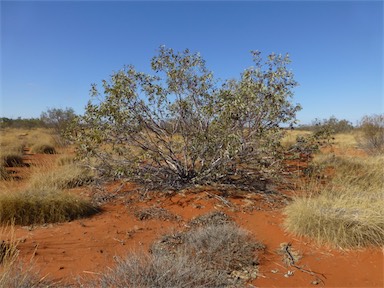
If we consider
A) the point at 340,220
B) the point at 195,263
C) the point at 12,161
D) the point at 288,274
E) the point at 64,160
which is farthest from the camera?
the point at 12,161

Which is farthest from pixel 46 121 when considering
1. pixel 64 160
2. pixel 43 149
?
pixel 64 160

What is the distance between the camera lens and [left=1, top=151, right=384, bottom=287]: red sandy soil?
3627 millimetres

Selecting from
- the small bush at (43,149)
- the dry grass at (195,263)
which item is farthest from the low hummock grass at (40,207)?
the small bush at (43,149)

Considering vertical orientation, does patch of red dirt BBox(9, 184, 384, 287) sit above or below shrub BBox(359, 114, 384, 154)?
below

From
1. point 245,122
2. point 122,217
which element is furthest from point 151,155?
point 245,122

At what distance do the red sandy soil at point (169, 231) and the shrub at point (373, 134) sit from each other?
426 inches

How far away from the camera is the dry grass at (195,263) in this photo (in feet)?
9.99

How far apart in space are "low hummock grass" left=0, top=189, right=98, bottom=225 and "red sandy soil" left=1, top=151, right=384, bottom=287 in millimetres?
239

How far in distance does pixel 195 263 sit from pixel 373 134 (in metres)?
15.6

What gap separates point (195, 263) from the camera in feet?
11.3

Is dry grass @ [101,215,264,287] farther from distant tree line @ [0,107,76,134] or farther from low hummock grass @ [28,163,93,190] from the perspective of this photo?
distant tree line @ [0,107,76,134]

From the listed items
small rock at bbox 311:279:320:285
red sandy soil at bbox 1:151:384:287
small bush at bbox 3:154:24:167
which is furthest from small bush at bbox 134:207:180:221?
small bush at bbox 3:154:24:167

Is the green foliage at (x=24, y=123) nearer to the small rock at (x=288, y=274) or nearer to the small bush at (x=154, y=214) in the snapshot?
the small bush at (x=154, y=214)

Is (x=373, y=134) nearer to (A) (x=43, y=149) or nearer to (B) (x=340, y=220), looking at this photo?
(B) (x=340, y=220)
